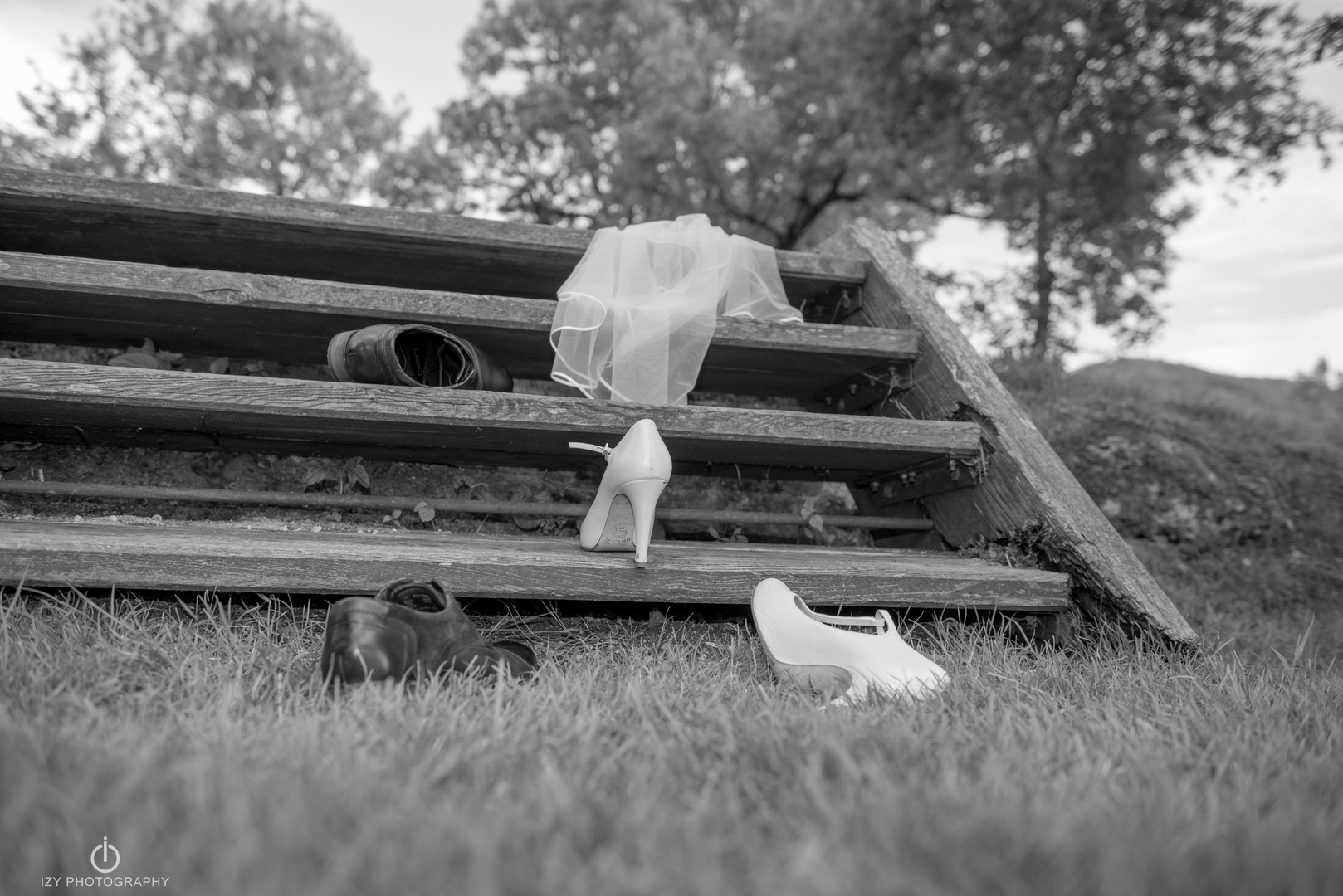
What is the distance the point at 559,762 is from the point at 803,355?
1714 mm

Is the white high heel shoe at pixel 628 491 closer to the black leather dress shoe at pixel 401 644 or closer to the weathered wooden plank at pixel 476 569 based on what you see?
the weathered wooden plank at pixel 476 569

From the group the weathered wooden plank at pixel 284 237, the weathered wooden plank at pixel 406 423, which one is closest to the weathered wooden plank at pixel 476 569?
the weathered wooden plank at pixel 406 423

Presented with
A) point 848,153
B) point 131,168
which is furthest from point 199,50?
point 848,153

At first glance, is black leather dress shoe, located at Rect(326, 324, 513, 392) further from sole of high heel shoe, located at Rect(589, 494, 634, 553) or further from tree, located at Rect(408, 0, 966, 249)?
tree, located at Rect(408, 0, 966, 249)

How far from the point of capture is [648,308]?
7.38 feet

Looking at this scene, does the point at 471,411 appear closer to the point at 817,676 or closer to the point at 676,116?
the point at 817,676

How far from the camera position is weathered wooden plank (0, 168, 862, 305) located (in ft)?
7.22

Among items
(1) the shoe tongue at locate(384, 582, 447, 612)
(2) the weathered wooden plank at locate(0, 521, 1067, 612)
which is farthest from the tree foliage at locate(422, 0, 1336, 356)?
(1) the shoe tongue at locate(384, 582, 447, 612)

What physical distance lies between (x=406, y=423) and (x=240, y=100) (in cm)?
1958

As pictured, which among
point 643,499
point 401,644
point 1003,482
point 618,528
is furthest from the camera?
point 1003,482

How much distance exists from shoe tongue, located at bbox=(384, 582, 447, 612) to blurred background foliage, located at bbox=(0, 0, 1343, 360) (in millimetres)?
3554

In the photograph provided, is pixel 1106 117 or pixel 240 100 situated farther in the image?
pixel 240 100

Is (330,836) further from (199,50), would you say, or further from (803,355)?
(199,50)

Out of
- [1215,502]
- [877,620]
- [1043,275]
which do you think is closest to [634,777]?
[877,620]
